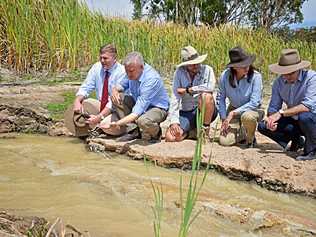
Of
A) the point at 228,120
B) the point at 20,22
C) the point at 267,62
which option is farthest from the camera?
the point at 267,62

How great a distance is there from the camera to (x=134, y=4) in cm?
2659

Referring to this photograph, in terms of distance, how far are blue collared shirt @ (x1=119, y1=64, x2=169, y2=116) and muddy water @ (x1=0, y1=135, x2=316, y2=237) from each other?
55cm

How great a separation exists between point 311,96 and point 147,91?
4.97 ft

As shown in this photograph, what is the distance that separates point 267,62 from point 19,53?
16.1 feet

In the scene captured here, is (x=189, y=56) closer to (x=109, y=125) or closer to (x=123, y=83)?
(x=123, y=83)

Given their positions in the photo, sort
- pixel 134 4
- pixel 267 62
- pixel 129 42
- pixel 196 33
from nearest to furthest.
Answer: pixel 129 42
pixel 267 62
pixel 196 33
pixel 134 4

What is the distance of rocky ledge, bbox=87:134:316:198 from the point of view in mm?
4297

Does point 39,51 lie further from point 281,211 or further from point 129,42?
point 281,211

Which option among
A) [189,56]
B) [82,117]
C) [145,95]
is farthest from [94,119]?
[189,56]

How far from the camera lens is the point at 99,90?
579 centimetres

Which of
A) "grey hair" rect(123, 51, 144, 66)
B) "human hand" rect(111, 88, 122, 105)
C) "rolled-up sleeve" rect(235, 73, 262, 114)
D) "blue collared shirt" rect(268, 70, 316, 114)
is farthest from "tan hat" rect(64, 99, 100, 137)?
"blue collared shirt" rect(268, 70, 316, 114)

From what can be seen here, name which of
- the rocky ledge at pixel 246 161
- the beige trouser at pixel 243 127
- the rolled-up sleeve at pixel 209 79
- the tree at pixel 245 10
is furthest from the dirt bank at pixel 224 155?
the tree at pixel 245 10

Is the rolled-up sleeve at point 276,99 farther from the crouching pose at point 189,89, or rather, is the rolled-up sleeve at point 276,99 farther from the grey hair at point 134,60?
the grey hair at point 134,60

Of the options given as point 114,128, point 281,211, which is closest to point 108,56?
point 114,128
